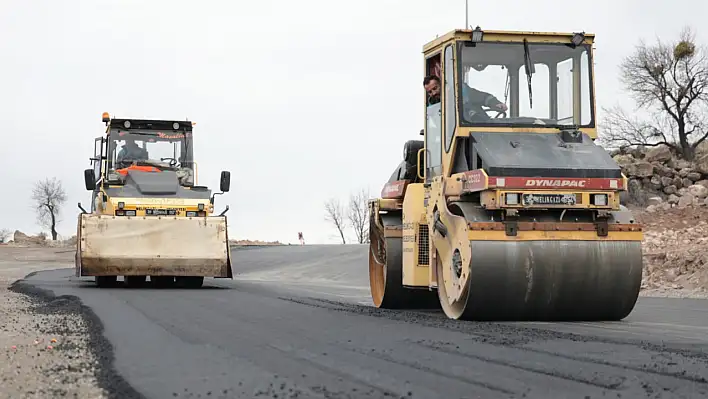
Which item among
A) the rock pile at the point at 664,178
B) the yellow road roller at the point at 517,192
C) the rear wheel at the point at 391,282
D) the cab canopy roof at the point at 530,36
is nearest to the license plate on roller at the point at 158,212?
the rear wheel at the point at 391,282

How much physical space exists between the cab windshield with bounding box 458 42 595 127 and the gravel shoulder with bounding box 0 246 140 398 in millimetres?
4614

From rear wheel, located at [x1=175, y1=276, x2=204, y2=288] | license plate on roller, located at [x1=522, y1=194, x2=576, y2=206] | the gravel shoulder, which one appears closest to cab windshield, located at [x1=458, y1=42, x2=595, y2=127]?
license plate on roller, located at [x1=522, y1=194, x2=576, y2=206]

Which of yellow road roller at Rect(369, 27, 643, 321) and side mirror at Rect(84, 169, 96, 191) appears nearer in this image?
yellow road roller at Rect(369, 27, 643, 321)

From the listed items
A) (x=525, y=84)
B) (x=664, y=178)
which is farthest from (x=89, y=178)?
(x=664, y=178)

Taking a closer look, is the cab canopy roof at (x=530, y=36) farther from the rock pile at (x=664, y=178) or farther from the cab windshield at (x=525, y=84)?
the rock pile at (x=664, y=178)

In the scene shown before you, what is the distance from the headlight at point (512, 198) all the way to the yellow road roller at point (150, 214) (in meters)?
9.54

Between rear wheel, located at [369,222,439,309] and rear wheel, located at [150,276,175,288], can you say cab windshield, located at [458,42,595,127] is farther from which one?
rear wheel, located at [150,276,175,288]

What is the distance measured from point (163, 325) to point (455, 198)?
3.24 m

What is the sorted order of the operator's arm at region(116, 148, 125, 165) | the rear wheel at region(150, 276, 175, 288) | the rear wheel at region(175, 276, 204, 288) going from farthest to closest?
the operator's arm at region(116, 148, 125, 165), the rear wheel at region(150, 276, 175, 288), the rear wheel at region(175, 276, 204, 288)

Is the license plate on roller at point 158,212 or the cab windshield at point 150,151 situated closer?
the license plate on roller at point 158,212

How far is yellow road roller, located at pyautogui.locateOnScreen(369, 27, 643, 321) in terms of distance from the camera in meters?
9.70

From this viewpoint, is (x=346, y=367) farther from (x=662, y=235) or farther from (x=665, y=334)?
(x=662, y=235)

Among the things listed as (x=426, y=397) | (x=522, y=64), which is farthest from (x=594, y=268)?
(x=426, y=397)

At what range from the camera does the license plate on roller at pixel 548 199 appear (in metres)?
9.79
